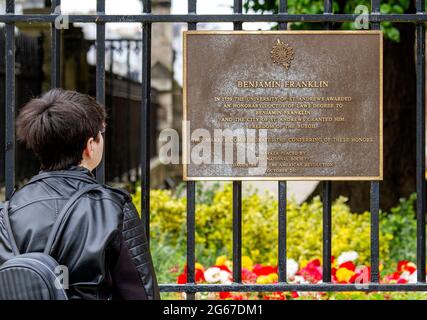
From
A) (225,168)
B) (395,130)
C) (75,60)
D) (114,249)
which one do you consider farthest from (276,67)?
(75,60)

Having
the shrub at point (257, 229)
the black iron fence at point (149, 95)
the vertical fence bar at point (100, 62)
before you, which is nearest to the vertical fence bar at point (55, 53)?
the black iron fence at point (149, 95)

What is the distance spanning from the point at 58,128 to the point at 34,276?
0.61 meters

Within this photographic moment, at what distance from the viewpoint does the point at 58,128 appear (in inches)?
114

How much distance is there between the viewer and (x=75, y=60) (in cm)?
1035

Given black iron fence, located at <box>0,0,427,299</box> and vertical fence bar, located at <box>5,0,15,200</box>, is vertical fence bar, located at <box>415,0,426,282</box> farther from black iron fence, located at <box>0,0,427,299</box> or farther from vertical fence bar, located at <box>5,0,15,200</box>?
vertical fence bar, located at <box>5,0,15,200</box>

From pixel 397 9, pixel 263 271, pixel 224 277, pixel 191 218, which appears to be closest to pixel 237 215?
pixel 191 218

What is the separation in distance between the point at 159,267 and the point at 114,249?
347 centimetres

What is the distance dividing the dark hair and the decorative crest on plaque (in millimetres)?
1516

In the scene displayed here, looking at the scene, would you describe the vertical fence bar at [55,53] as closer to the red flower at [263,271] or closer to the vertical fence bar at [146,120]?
the vertical fence bar at [146,120]

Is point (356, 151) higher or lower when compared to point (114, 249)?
higher

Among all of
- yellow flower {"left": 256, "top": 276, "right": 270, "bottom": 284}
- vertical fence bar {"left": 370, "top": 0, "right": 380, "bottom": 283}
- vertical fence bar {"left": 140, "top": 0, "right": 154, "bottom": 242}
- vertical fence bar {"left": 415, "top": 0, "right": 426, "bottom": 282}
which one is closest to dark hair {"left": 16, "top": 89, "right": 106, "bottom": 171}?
vertical fence bar {"left": 140, "top": 0, "right": 154, "bottom": 242}
